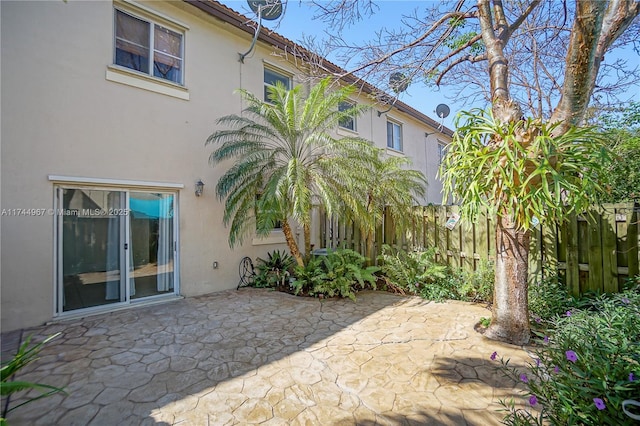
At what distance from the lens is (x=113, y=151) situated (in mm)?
6035

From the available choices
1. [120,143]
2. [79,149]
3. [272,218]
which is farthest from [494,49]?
[79,149]

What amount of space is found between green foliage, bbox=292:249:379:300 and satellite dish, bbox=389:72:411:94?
13.3ft

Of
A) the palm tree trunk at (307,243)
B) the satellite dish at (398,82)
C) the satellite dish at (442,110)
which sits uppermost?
the satellite dish at (442,110)

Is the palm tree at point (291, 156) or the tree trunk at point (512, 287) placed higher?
the palm tree at point (291, 156)

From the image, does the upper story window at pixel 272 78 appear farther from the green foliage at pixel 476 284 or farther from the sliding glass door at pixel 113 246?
the green foliage at pixel 476 284

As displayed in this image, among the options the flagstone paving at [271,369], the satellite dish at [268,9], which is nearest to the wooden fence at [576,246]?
the flagstone paving at [271,369]

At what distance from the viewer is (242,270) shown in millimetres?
8180

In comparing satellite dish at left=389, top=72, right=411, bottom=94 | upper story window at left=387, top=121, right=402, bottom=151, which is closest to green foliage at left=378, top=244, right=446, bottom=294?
satellite dish at left=389, top=72, right=411, bottom=94

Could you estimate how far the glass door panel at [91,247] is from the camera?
5.62 metres

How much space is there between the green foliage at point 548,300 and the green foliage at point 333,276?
10.6 feet

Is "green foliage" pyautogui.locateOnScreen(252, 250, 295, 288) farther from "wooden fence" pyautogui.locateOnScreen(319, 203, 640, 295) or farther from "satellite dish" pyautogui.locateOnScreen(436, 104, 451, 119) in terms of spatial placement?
"satellite dish" pyautogui.locateOnScreen(436, 104, 451, 119)

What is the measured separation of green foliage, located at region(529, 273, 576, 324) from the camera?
16.4 ft

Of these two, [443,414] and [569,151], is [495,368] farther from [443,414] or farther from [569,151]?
[569,151]

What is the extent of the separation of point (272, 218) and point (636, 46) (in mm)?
8636
